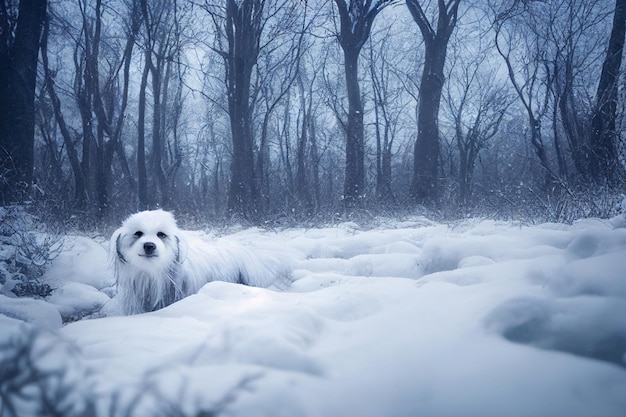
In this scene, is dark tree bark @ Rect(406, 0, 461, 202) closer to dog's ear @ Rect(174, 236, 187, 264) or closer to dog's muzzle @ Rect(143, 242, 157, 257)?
dog's ear @ Rect(174, 236, 187, 264)

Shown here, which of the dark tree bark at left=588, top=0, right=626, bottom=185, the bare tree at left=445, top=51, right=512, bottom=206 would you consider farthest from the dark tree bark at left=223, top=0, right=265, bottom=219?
the dark tree bark at left=588, top=0, right=626, bottom=185

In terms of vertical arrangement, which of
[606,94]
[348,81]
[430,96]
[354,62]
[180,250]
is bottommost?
[180,250]

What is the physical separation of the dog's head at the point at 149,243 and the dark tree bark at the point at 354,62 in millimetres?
4487

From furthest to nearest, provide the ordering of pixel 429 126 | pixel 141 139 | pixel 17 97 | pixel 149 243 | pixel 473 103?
1. pixel 473 103
2. pixel 141 139
3. pixel 429 126
4. pixel 17 97
5. pixel 149 243

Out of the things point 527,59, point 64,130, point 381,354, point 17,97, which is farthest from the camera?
point 64,130

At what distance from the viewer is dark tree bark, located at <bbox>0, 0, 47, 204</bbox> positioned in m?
3.72

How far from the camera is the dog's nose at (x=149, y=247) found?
108 inches

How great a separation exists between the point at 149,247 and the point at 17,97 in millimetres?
2582

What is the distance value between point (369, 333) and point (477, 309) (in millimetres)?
373

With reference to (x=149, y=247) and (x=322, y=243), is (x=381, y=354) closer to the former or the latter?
(x=149, y=247)

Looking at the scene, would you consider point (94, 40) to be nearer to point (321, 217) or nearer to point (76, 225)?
point (76, 225)

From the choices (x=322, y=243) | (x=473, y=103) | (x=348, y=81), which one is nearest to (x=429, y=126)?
(x=348, y=81)

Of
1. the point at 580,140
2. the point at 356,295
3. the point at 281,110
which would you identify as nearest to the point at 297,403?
the point at 356,295

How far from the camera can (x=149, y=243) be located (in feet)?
8.98
